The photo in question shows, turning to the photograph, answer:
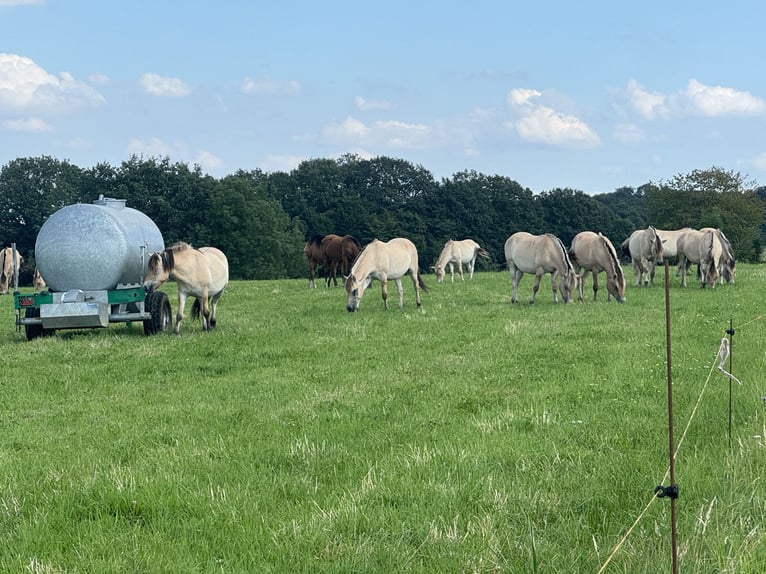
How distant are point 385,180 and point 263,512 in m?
77.0

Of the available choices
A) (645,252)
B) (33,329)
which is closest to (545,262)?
(645,252)

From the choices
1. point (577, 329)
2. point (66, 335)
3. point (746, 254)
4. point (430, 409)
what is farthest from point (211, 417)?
point (746, 254)

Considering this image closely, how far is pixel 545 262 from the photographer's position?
19047mm

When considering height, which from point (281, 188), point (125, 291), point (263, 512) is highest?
point (281, 188)

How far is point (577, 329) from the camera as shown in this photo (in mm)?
13281

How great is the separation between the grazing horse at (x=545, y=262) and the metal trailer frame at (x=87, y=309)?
9361 mm

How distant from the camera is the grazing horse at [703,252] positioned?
2203 cm

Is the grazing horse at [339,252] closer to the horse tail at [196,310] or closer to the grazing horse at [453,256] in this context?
the grazing horse at [453,256]

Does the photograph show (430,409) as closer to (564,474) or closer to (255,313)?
(564,474)

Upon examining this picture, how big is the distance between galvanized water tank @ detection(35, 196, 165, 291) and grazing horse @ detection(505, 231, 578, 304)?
1007 cm

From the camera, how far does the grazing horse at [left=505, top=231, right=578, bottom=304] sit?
1889 centimetres

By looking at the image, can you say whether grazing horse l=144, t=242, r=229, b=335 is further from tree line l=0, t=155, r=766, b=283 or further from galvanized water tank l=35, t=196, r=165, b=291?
tree line l=0, t=155, r=766, b=283

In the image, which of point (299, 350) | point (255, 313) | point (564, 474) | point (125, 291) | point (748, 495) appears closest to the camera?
point (748, 495)

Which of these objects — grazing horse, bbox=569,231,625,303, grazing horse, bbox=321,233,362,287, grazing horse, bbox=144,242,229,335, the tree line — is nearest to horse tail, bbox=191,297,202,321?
grazing horse, bbox=144,242,229,335
